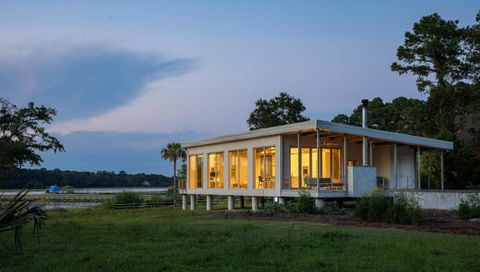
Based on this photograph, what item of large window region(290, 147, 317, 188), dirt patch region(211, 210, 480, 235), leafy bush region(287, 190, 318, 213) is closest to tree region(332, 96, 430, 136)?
large window region(290, 147, 317, 188)

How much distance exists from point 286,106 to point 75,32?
3383 cm

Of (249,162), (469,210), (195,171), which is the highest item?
(249,162)

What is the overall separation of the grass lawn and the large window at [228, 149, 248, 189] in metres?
12.0

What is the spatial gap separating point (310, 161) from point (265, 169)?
205cm

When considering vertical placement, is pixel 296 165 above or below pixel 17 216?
above

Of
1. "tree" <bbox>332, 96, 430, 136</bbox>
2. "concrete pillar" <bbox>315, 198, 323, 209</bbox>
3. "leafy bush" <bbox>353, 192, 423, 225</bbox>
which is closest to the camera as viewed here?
"leafy bush" <bbox>353, 192, 423, 225</bbox>

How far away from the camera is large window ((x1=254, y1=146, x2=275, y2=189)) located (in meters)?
24.4

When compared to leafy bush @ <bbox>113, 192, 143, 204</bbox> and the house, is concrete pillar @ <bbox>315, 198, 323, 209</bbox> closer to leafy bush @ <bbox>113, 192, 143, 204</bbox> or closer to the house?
the house

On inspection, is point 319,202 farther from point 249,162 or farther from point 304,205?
point 249,162

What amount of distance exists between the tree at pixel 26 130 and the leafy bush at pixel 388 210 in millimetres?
18504

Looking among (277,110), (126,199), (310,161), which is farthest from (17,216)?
(277,110)

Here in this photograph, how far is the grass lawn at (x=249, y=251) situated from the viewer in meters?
8.73

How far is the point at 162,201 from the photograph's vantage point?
39.6 metres

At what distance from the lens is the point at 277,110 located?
5319 centimetres
